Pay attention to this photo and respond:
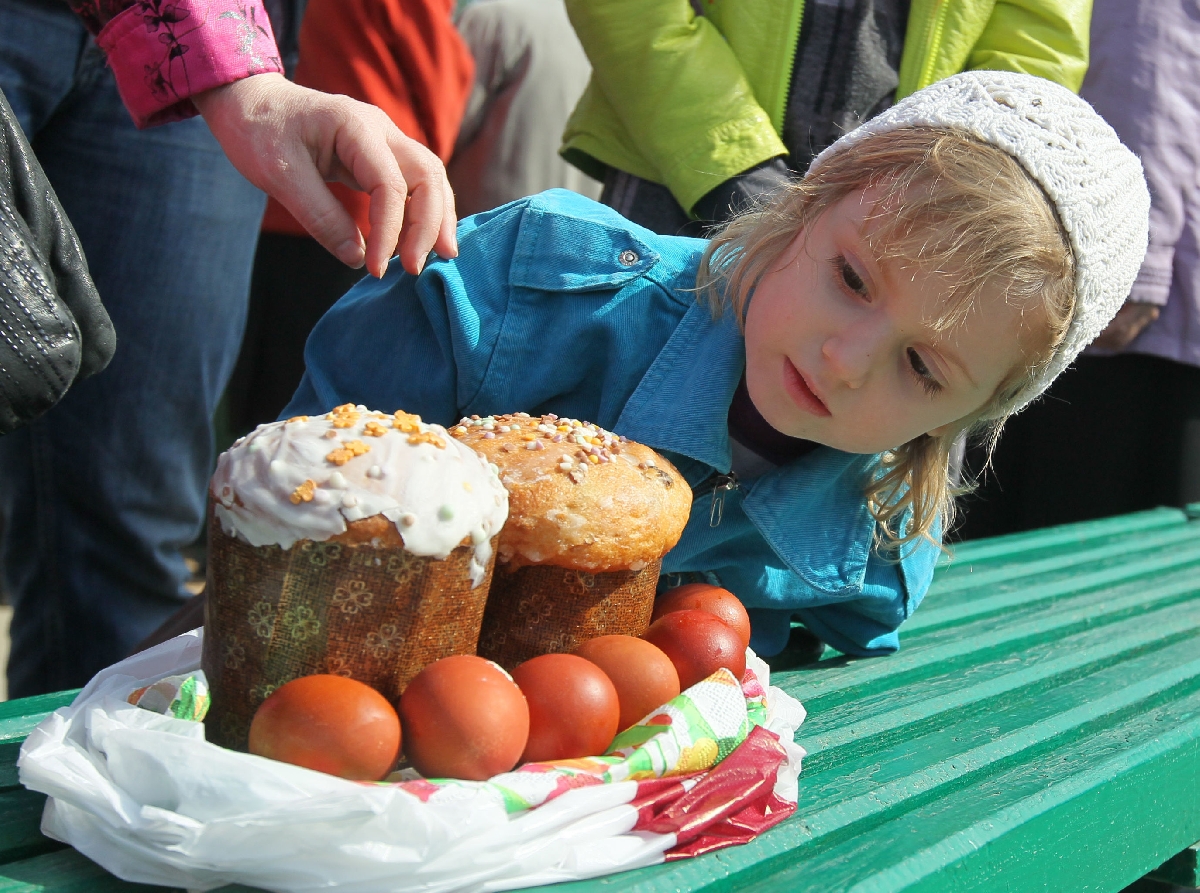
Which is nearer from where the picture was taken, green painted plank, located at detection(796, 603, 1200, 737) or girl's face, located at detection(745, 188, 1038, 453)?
girl's face, located at detection(745, 188, 1038, 453)

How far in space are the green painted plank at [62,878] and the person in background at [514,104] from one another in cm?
272

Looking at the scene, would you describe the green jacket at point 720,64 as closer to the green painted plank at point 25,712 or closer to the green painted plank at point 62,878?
the green painted plank at point 25,712

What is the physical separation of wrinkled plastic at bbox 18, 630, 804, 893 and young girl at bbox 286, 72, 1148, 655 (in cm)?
67

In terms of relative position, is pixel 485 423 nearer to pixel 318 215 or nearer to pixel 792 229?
pixel 318 215

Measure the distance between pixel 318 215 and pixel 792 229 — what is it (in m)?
0.78

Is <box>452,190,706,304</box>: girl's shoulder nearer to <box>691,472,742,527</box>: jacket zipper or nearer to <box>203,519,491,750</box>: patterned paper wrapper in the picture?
<box>691,472,742,527</box>: jacket zipper

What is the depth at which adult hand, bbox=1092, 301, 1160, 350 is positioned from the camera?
3.47 m

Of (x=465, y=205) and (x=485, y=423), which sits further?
(x=465, y=205)

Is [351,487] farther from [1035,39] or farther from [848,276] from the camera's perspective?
[1035,39]

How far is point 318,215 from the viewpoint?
150 centimetres

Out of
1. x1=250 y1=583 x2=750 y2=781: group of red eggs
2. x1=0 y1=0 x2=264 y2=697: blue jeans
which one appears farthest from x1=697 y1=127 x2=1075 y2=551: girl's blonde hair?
x1=0 y1=0 x2=264 y2=697: blue jeans

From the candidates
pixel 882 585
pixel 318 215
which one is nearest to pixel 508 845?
pixel 318 215

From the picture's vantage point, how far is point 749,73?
2629mm

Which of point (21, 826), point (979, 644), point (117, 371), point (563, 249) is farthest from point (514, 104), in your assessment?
point (21, 826)
